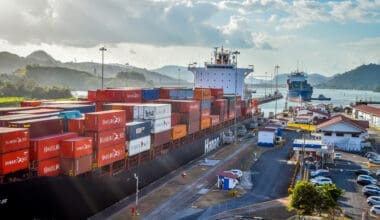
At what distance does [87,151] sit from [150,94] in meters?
20.1

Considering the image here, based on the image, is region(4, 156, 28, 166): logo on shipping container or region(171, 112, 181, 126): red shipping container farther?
region(171, 112, 181, 126): red shipping container

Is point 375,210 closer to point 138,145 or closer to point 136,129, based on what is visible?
point 138,145

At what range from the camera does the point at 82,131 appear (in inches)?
985

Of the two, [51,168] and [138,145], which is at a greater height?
[138,145]

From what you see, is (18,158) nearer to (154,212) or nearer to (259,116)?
(154,212)

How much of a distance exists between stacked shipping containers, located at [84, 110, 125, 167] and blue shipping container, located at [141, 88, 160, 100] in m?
13.9

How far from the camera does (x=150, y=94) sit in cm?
4338

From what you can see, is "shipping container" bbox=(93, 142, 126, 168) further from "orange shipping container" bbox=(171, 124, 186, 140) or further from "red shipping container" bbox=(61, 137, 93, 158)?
"orange shipping container" bbox=(171, 124, 186, 140)

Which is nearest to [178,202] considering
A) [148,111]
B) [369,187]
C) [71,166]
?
[148,111]

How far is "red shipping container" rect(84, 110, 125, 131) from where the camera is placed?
24750 mm

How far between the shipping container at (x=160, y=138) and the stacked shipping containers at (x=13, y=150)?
1380cm

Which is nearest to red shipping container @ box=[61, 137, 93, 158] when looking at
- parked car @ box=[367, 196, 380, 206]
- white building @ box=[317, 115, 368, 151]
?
parked car @ box=[367, 196, 380, 206]

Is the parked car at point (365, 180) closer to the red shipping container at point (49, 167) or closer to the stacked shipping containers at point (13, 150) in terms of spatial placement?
the red shipping container at point (49, 167)

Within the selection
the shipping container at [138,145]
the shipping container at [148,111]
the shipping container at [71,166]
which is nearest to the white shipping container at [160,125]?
the shipping container at [148,111]
